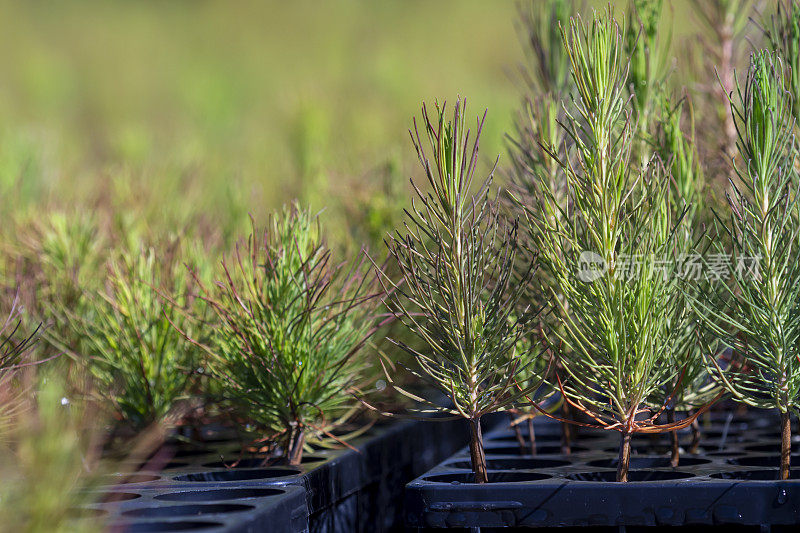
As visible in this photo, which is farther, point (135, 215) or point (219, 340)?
point (135, 215)

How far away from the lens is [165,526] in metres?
1.62

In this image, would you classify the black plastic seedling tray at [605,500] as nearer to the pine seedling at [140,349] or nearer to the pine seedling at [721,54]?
the pine seedling at [140,349]

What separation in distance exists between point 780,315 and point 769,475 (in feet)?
1.31

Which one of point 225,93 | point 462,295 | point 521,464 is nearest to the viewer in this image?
point 462,295

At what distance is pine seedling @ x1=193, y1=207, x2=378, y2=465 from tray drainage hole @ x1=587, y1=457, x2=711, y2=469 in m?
0.60

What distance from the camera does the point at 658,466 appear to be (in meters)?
2.20

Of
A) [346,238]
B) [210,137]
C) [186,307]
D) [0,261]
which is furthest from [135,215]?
[210,137]

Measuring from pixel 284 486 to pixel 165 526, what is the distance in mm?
314

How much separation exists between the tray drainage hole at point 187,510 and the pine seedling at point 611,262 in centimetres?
64

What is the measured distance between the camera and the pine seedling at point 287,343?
2.09 meters

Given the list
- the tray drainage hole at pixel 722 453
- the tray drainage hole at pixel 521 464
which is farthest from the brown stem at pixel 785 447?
the tray drainage hole at pixel 521 464

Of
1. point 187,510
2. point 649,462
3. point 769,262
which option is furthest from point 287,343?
point 769,262

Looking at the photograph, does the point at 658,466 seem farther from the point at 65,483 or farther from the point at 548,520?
the point at 65,483

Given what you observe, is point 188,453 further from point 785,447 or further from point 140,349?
point 785,447
